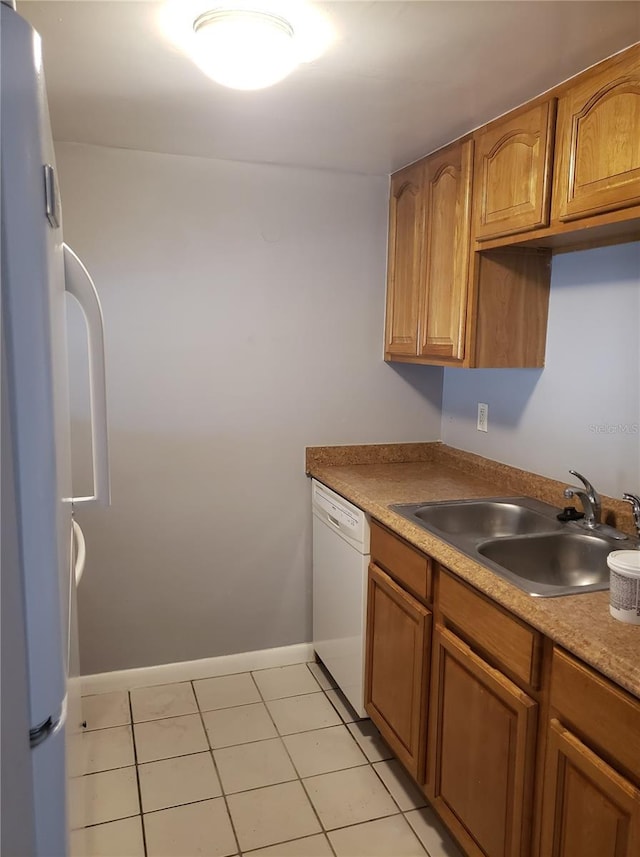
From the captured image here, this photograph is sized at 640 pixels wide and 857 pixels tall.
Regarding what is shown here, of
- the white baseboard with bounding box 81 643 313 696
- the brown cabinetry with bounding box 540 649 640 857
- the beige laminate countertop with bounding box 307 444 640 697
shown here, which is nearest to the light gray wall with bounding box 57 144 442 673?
the white baseboard with bounding box 81 643 313 696

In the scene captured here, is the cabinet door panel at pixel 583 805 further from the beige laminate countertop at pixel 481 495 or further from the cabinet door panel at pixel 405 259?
the cabinet door panel at pixel 405 259

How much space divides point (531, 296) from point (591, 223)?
0.60 meters

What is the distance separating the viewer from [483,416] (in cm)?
276

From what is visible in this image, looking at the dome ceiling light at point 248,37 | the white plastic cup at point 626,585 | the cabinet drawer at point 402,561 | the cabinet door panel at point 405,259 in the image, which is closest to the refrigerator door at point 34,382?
the dome ceiling light at point 248,37

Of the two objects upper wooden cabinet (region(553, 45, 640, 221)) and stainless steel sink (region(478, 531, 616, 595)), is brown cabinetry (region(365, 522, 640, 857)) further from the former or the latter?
upper wooden cabinet (region(553, 45, 640, 221))

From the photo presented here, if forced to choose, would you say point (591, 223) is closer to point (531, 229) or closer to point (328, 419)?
point (531, 229)

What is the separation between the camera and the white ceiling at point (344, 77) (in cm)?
147

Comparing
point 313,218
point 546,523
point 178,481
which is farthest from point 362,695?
point 313,218

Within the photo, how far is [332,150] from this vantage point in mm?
2490

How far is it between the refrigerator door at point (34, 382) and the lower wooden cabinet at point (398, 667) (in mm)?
1359

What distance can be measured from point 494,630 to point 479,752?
1.15ft

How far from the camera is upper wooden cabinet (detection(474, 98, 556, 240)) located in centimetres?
188

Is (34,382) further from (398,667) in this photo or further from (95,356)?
(398,667)

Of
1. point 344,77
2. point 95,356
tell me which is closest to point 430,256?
point 344,77
